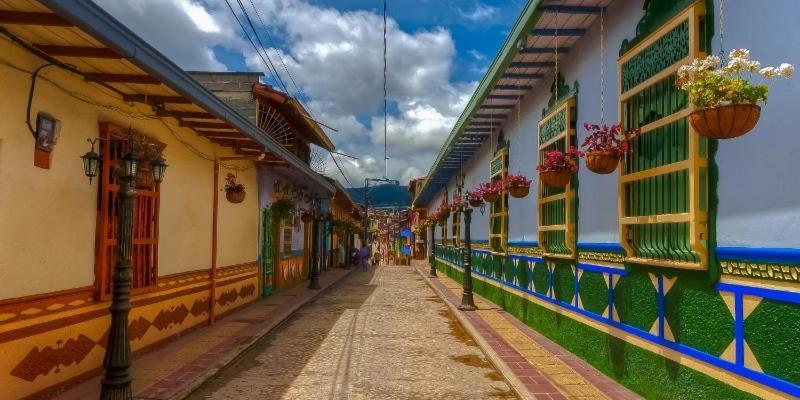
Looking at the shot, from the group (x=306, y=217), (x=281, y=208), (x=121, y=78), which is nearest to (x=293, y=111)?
(x=306, y=217)

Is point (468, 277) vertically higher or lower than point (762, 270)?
lower

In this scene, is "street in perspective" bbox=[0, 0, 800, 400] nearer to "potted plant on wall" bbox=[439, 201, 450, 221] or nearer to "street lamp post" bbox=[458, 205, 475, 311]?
"street lamp post" bbox=[458, 205, 475, 311]

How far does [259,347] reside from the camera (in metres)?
8.80

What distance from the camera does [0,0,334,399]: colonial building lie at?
201 inches

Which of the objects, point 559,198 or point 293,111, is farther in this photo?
point 293,111

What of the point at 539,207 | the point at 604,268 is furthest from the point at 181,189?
the point at 604,268

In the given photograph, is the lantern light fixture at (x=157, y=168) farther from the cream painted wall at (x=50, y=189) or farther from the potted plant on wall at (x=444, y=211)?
the potted plant on wall at (x=444, y=211)

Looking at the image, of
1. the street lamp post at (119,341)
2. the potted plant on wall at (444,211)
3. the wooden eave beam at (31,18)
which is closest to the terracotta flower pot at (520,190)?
the street lamp post at (119,341)

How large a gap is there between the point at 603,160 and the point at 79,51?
5224mm

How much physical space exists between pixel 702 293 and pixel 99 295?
6450mm

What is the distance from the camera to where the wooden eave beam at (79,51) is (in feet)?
17.5

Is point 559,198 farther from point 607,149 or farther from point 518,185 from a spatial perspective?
point 607,149

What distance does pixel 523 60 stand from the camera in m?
9.26

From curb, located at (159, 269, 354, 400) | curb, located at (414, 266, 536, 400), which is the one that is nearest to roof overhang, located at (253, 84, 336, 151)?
curb, located at (159, 269, 354, 400)
